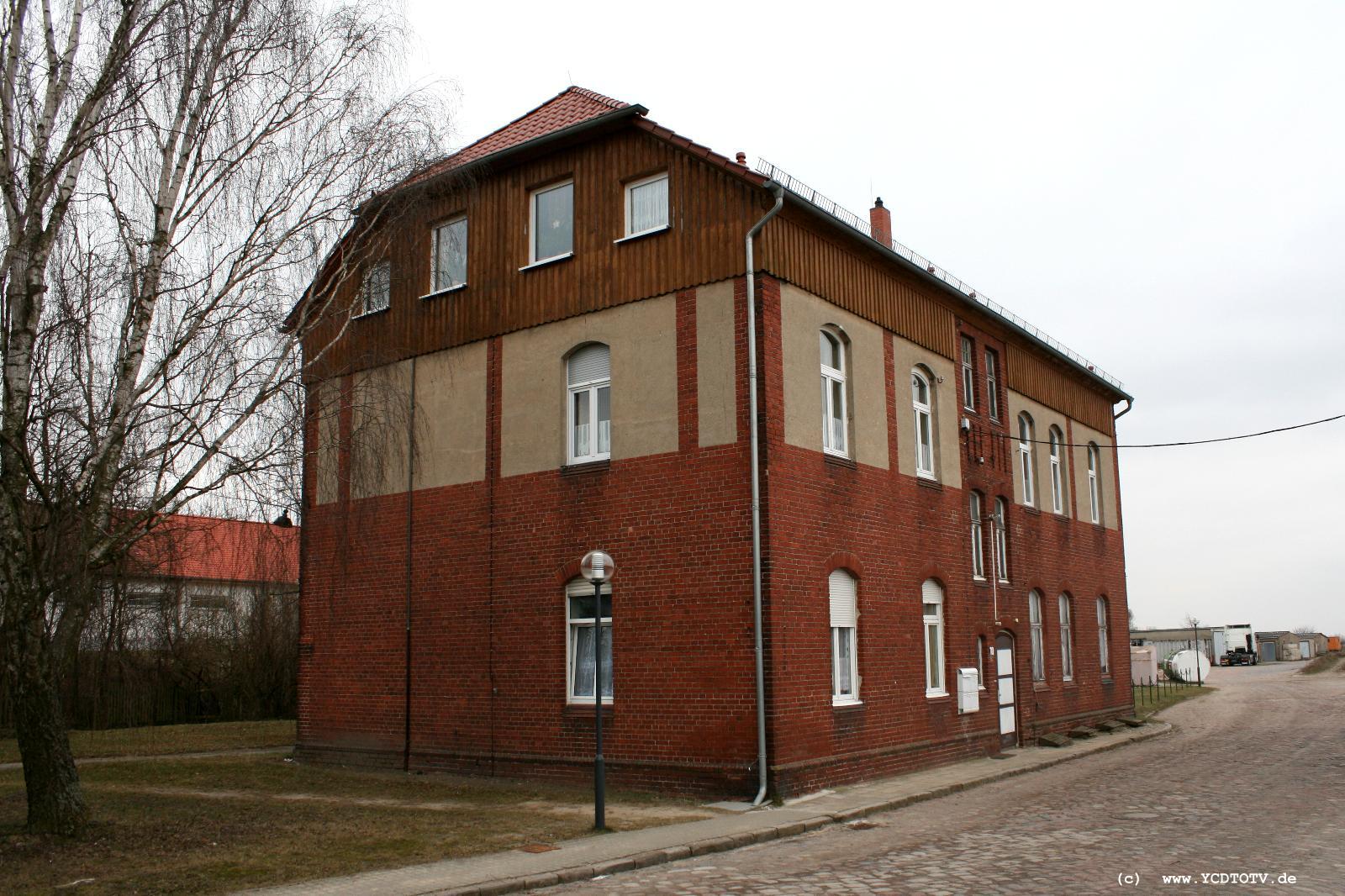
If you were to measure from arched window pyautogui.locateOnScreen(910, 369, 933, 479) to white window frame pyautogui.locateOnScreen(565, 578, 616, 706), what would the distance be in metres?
6.46

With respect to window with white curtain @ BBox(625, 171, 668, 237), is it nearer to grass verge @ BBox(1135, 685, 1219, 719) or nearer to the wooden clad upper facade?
the wooden clad upper facade

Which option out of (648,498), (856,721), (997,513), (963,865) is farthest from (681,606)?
(997,513)

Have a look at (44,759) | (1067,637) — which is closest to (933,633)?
Answer: (1067,637)

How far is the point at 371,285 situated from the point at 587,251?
11.6 feet

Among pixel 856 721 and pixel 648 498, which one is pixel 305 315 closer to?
pixel 648 498

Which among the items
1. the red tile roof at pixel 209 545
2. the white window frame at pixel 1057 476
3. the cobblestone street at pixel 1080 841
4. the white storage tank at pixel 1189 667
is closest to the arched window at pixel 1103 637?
the white window frame at pixel 1057 476

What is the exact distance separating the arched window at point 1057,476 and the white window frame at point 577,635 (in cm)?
1386

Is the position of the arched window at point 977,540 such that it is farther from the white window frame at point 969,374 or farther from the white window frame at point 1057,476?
the white window frame at point 1057,476

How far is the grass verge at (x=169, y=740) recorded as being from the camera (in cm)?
2265

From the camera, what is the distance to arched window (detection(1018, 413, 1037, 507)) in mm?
24828

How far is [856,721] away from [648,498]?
445cm

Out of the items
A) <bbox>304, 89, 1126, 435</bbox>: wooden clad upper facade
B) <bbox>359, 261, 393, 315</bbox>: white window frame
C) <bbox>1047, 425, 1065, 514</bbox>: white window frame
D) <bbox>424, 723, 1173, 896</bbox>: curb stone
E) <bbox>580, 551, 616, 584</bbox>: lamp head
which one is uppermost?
<bbox>304, 89, 1126, 435</bbox>: wooden clad upper facade

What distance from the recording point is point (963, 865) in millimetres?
10266

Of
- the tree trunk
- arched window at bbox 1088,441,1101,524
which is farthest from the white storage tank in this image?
A: the tree trunk
